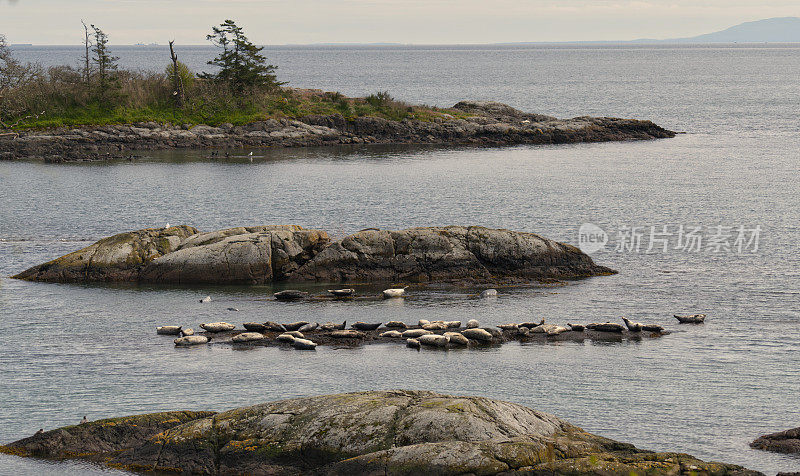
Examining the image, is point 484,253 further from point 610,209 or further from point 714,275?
point 610,209

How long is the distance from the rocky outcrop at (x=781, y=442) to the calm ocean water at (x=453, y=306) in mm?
391

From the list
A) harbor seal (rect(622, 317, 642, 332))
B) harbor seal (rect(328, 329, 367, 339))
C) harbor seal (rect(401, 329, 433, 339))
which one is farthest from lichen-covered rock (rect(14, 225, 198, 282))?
harbor seal (rect(622, 317, 642, 332))

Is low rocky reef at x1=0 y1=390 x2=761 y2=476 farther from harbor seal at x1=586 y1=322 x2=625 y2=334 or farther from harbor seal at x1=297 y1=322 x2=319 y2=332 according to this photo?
harbor seal at x1=586 y1=322 x2=625 y2=334

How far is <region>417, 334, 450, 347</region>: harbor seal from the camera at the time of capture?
25.4 m

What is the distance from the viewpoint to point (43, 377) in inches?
888

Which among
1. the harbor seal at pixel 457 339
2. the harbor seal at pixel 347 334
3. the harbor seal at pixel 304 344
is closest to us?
the harbor seal at pixel 304 344

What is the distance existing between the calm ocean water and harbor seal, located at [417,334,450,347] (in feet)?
2.15

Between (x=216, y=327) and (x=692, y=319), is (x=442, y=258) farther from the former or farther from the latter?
(x=216, y=327)

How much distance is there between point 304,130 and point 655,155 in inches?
1452

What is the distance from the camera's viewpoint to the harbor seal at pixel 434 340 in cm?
2536

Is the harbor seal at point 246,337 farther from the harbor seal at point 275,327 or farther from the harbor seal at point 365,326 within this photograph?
the harbor seal at point 365,326

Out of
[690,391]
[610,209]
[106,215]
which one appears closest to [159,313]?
[690,391]
